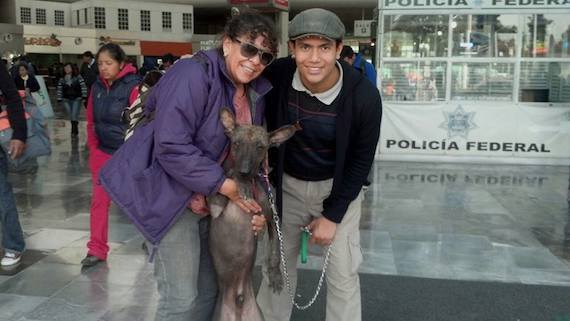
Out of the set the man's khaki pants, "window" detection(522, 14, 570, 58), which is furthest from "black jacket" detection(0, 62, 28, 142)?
"window" detection(522, 14, 570, 58)

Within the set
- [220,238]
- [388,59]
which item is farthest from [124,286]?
[388,59]

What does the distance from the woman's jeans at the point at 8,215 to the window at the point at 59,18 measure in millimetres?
41846

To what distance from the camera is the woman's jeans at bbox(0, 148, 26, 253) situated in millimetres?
4582

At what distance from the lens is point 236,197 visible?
2541 millimetres

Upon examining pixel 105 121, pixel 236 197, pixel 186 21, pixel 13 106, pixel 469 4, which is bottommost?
pixel 236 197

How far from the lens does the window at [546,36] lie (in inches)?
405

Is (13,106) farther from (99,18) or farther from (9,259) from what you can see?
(99,18)

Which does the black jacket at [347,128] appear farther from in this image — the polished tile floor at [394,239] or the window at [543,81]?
the window at [543,81]

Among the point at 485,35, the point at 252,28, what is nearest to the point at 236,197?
the point at 252,28

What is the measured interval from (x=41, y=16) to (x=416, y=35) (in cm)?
3831

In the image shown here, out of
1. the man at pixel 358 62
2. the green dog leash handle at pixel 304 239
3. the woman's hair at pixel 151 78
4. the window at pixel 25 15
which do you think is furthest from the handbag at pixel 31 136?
the window at pixel 25 15

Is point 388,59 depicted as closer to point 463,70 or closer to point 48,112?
point 463,70

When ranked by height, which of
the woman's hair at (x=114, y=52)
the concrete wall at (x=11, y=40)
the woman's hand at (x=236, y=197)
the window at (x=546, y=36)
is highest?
the concrete wall at (x=11, y=40)

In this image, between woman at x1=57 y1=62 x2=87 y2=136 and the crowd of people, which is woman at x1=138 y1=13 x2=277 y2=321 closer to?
the crowd of people
